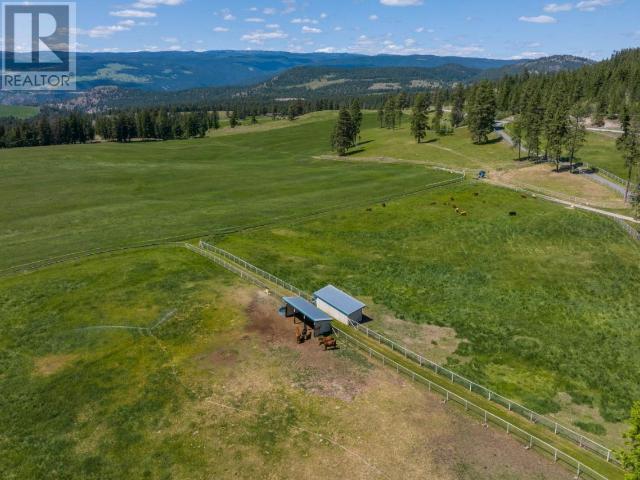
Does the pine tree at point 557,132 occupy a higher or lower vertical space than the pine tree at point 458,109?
lower

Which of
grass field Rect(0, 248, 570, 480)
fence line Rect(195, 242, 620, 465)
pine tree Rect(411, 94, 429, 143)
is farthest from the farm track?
pine tree Rect(411, 94, 429, 143)

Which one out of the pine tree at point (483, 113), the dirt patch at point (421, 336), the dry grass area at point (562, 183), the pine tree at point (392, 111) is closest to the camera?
the dirt patch at point (421, 336)

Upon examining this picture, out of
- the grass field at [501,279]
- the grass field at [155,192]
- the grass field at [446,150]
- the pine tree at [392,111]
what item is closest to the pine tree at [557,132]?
the grass field at [446,150]

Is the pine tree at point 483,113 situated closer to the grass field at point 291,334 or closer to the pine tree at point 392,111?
the grass field at point 291,334

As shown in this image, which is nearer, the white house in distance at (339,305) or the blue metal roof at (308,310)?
the blue metal roof at (308,310)

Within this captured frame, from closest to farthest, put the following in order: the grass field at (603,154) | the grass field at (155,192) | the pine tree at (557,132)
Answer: the grass field at (155,192) < the pine tree at (557,132) < the grass field at (603,154)

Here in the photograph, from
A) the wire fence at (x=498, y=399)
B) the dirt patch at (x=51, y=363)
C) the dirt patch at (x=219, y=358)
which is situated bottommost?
the dirt patch at (x=51, y=363)
